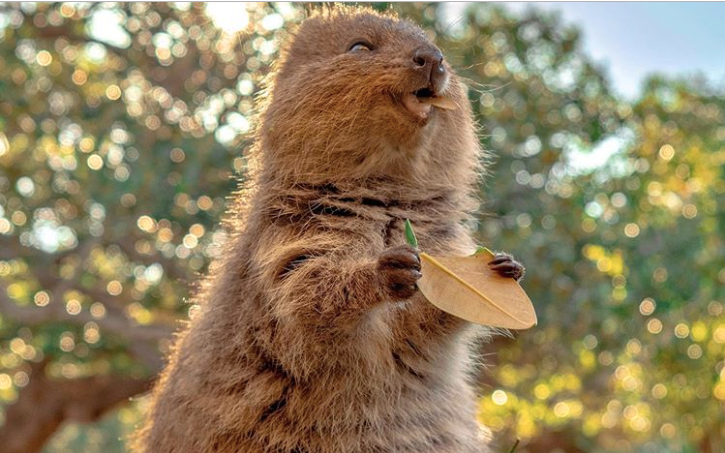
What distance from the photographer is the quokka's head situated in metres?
2.55

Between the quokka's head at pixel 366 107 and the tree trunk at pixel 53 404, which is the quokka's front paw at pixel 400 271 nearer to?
the quokka's head at pixel 366 107

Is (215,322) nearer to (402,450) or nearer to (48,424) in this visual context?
(402,450)

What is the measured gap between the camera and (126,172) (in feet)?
20.7

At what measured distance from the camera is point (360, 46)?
2.82 meters

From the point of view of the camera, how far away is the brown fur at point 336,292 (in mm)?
2391

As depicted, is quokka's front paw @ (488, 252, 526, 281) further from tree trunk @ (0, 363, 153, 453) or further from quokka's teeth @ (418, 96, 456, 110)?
tree trunk @ (0, 363, 153, 453)

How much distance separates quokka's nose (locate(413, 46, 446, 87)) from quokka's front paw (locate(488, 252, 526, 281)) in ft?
1.82

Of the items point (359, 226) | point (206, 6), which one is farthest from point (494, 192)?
point (359, 226)

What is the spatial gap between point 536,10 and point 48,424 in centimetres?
692

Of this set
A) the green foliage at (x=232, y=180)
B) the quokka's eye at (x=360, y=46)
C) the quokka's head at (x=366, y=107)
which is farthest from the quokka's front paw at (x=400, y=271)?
the green foliage at (x=232, y=180)

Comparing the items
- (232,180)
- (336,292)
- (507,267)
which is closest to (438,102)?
(507,267)

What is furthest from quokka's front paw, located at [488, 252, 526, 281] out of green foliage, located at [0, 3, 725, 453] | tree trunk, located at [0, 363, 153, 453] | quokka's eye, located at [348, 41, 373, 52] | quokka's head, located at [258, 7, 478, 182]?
tree trunk, located at [0, 363, 153, 453]

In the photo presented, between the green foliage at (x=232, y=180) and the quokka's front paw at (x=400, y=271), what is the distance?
2.34 metres

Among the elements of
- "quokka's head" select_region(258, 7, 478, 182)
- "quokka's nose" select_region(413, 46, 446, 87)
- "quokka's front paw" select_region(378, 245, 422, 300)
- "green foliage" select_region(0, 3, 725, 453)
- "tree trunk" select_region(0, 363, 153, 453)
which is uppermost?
"quokka's nose" select_region(413, 46, 446, 87)
